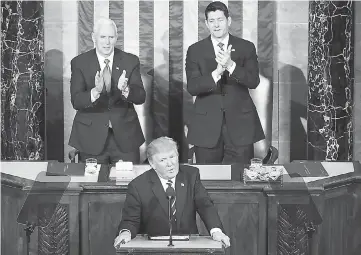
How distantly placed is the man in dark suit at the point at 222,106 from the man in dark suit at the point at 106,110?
Result: 1.52 feet

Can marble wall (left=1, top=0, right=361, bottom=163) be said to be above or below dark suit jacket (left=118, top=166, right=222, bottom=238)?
above

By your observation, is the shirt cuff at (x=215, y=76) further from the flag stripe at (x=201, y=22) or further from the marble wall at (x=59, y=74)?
the flag stripe at (x=201, y=22)

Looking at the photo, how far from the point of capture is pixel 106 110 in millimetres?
7242

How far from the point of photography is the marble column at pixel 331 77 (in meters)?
8.07

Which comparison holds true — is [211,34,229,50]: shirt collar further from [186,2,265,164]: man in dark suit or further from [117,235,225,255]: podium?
[117,235,225,255]: podium

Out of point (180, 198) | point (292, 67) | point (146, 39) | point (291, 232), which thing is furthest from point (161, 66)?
point (180, 198)

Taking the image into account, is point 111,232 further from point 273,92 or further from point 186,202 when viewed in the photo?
point 273,92

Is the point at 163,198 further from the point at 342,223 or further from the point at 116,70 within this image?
the point at 116,70

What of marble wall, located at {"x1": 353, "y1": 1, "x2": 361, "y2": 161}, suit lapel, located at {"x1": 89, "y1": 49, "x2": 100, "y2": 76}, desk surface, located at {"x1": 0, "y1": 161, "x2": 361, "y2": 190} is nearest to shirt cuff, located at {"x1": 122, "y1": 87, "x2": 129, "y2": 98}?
suit lapel, located at {"x1": 89, "y1": 49, "x2": 100, "y2": 76}

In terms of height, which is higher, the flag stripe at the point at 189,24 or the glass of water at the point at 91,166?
the flag stripe at the point at 189,24

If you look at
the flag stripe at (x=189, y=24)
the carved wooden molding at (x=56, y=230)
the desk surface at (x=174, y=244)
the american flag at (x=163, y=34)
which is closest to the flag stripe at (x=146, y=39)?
the american flag at (x=163, y=34)

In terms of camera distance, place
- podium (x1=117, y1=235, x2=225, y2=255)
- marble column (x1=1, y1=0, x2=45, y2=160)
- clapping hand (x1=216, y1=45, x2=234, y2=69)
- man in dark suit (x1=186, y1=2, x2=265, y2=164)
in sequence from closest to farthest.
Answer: podium (x1=117, y1=235, x2=225, y2=255) < clapping hand (x1=216, y1=45, x2=234, y2=69) < man in dark suit (x1=186, y1=2, x2=265, y2=164) < marble column (x1=1, y1=0, x2=45, y2=160)

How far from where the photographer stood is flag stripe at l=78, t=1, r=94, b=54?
27.6ft

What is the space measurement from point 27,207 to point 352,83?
330 cm
